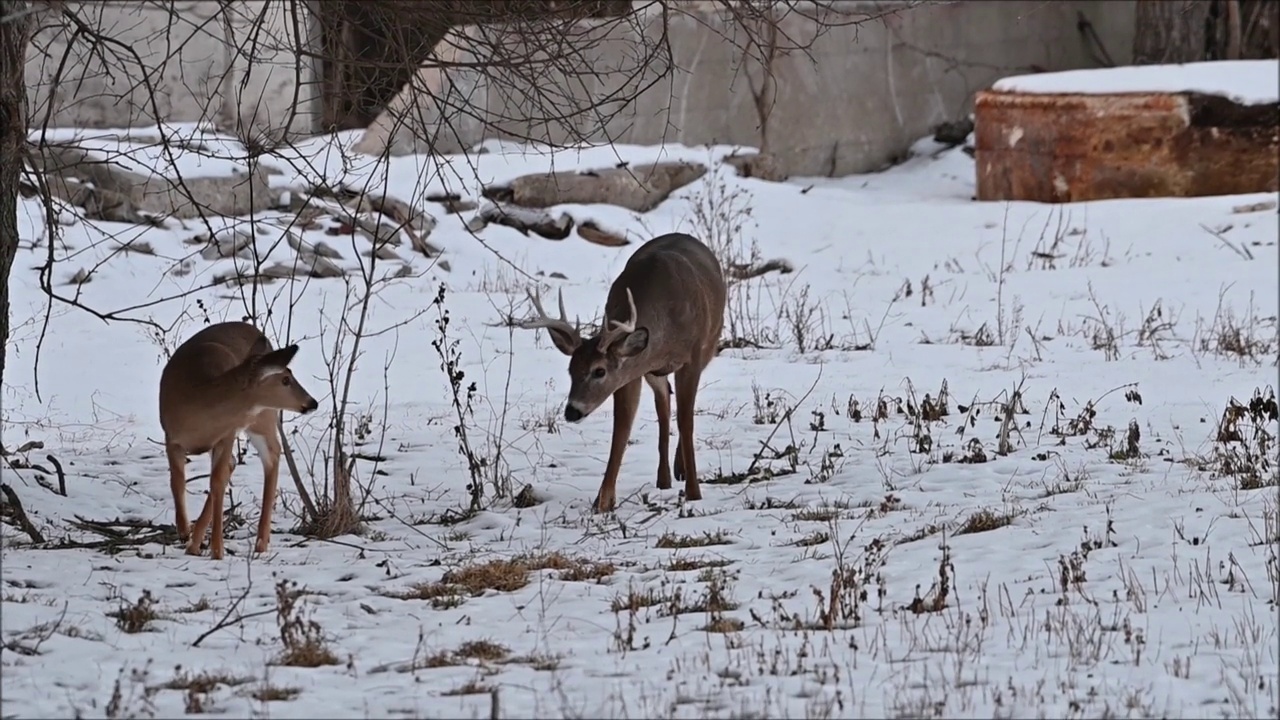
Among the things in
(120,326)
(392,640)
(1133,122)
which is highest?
(1133,122)

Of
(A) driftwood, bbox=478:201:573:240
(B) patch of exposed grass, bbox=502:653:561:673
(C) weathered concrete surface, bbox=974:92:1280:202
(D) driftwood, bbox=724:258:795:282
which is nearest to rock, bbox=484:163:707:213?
(A) driftwood, bbox=478:201:573:240

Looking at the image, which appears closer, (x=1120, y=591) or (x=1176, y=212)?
(x=1120, y=591)

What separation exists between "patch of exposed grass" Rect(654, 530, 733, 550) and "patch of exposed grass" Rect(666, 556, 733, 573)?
0.27 meters

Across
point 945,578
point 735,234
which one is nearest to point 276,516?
point 945,578

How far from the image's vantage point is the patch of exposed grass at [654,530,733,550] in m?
7.09

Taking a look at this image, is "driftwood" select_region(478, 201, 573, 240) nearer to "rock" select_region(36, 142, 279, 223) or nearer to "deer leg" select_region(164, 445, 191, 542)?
"rock" select_region(36, 142, 279, 223)

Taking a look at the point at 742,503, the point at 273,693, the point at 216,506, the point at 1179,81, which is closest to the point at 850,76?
the point at 1179,81

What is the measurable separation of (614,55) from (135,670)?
1242 centimetres

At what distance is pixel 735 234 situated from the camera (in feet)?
52.5

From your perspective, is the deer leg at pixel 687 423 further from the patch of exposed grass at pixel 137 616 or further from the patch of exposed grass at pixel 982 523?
the patch of exposed grass at pixel 137 616

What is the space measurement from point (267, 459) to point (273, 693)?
234 centimetres

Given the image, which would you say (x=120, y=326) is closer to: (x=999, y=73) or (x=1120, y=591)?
(x=1120, y=591)

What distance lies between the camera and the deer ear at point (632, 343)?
26.5 ft

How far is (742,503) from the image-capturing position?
7949 millimetres
